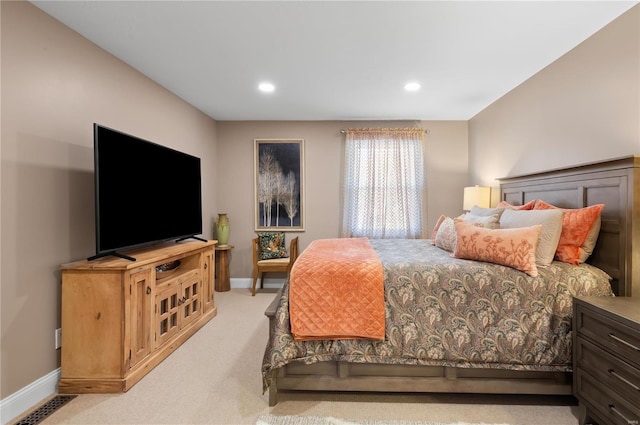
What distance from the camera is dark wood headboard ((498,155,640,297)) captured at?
1.74 meters

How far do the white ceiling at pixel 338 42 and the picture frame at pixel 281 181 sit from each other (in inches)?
39.1

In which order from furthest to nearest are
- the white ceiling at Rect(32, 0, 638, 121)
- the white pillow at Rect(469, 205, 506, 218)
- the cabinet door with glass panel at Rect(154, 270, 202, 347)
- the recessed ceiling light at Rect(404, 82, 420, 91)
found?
1. the recessed ceiling light at Rect(404, 82, 420, 91)
2. the white pillow at Rect(469, 205, 506, 218)
3. the cabinet door with glass panel at Rect(154, 270, 202, 347)
4. the white ceiling at Rect(32, 0, 638, 121)

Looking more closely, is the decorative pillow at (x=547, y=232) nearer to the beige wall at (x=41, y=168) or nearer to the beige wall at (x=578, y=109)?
the beige wall at (x=578, y=109)

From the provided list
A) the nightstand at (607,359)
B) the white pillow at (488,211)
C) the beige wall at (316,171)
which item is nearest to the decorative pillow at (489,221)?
the white pillow at (488,211)

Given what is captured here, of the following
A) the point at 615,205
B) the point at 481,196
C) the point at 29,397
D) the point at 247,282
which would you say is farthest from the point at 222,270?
the point at 615,205

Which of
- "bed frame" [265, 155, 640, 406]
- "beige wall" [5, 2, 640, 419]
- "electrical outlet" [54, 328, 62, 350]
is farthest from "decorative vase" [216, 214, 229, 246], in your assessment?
"bed frame" [265, 155, 640, 406]

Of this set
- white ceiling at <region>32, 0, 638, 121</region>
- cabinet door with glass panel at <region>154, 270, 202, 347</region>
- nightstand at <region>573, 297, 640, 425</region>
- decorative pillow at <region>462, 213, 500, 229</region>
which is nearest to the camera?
nightstand at <region>573, 297, 640, 425</region>

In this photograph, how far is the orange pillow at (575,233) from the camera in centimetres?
188

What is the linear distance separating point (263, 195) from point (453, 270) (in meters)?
3.11

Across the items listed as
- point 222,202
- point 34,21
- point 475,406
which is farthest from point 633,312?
point 222,202

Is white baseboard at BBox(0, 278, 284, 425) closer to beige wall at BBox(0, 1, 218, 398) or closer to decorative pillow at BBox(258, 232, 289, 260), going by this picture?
beige wall at BBox(0, 1, 218, 398)

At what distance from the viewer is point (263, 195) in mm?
4297

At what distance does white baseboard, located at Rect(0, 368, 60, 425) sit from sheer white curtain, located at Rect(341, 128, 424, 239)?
10.8 ft

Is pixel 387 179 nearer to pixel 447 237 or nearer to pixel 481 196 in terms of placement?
pixel 481 196
